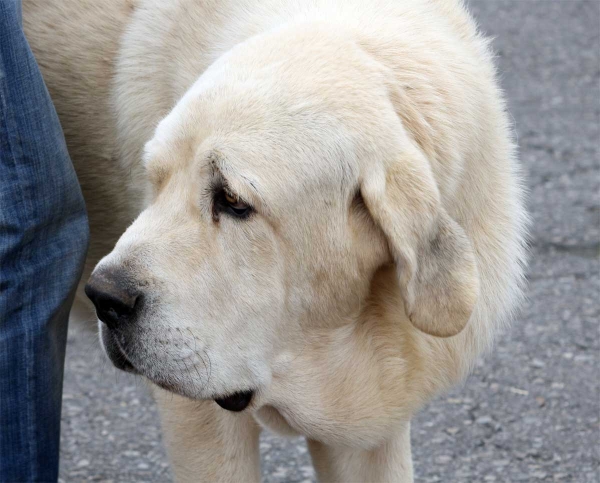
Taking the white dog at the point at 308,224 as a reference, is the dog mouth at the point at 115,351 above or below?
below

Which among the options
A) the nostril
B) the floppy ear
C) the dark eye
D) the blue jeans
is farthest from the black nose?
the floppy ear

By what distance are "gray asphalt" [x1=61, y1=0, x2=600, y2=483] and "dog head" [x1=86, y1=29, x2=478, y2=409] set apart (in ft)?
4.10

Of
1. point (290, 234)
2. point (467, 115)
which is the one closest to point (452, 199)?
point (467, 115)

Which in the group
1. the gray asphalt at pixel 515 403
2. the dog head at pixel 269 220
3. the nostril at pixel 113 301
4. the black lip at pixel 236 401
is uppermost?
the dog head at pixel 269 220

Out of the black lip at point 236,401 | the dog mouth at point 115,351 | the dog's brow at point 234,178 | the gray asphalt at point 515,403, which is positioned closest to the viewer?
the dog's brow at point 234,178

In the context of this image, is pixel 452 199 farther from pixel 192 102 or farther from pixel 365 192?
pixel 192 102

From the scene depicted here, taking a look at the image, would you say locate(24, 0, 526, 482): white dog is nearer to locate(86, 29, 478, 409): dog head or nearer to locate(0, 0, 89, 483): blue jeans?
locate(86, 29, 478, 409): dog head

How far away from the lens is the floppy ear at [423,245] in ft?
7.97

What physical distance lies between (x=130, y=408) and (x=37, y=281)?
155 centimetres

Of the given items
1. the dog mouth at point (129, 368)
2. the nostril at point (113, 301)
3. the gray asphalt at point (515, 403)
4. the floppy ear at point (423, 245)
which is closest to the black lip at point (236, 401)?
the dog mouth at point (129, 368)

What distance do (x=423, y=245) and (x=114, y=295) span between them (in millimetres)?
756

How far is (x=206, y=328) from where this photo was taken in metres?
2.53

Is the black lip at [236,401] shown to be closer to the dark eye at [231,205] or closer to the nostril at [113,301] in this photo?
the nostril at [113,301]

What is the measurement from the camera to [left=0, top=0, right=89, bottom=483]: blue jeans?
Result: 277 cm
